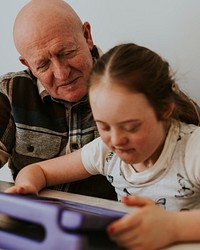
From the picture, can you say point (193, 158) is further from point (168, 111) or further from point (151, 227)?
point (151, 227)

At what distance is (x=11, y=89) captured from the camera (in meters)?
1.19

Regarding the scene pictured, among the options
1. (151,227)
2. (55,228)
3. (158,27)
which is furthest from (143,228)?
(158,27)

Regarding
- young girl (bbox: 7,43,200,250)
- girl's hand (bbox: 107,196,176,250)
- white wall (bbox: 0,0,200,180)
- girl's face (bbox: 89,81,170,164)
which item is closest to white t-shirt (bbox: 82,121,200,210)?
young girl (bbox: 7,43,200,250)

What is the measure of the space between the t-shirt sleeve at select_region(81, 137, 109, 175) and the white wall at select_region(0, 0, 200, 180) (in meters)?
0.35

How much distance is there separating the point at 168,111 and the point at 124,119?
0.15 meters

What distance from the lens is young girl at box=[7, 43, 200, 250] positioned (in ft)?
1.99

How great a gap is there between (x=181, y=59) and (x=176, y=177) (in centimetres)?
54

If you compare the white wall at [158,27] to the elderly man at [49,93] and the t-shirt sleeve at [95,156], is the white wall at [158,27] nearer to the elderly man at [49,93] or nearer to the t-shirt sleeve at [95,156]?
the elderly man at [49,93]

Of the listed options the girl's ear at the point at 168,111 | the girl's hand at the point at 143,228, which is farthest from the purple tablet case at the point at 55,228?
the girl's ear at the point at 168,111

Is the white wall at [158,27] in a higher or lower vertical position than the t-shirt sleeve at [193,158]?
higher

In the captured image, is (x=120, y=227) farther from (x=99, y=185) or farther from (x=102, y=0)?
(x=102, y=0)

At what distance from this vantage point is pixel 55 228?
52 centimetres

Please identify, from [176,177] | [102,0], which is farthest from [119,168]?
[102,0]

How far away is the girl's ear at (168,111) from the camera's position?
786 millimetres
